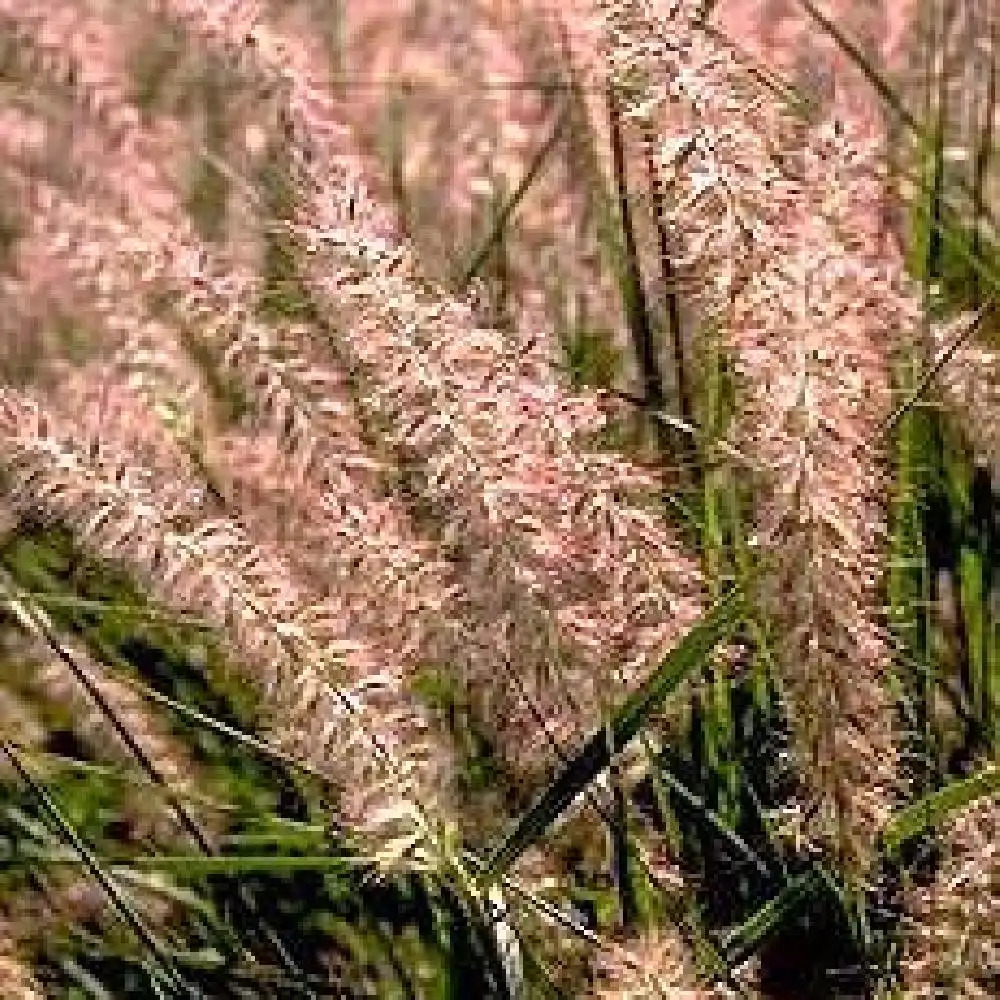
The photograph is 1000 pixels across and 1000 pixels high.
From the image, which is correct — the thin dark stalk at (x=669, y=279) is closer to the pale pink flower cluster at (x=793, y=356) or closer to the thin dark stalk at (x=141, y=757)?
the pale pink flower cluster at (x=793, y=356)

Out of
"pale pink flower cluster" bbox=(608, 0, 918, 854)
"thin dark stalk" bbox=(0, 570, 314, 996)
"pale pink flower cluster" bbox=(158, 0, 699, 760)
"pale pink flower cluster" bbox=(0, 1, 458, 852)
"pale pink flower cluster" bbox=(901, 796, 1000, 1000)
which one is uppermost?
"pale pink flower cluster" bbox=(608, 0, 918, 854)

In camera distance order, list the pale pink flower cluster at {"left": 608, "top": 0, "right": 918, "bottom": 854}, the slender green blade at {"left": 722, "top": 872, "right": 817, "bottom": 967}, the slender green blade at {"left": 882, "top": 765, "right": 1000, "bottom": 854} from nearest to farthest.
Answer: the pale pink flower cluster at {"left": 608, "top": 0, "right": 918, "bottom": 854}, the slender green blade at {"left": 882, "top": 765, "right": 1000, "bottom": 854}, the slender green blade at {"left": 722, "top": 872, "right": 817, "bottom": 967}

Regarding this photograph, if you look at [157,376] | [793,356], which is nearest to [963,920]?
[793,356]

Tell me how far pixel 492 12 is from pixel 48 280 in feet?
1.89

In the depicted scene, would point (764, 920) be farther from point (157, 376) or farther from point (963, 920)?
point (157, 376)

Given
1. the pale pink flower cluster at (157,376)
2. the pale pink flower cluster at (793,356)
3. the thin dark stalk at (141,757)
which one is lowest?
the thin dark stalk at (141,757)

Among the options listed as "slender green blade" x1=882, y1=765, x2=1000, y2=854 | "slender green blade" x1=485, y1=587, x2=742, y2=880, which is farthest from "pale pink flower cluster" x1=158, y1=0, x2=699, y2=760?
"slender green blade" x1=882, y1=765, x2=1000, y2=854

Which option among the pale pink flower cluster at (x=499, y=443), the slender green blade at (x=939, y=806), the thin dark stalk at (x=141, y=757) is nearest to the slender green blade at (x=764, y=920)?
the slender green blade at (x=939, y=806)

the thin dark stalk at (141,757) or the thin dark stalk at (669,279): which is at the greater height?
the thin dark stalk at (669,279)

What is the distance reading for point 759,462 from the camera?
1536 millimetres

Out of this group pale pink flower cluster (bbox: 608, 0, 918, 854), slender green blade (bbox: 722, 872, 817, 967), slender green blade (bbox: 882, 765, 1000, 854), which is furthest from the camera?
slender green blade (bbox: 722, 872, 817, 967)

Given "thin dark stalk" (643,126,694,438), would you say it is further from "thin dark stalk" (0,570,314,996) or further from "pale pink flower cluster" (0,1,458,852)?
"thin dark stalk" (0,570,314,996)

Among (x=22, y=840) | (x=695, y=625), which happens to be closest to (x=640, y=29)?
(x=695, y=625)

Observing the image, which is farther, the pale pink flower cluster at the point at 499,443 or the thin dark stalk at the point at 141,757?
the thin dark stalk at the point at 141,757
